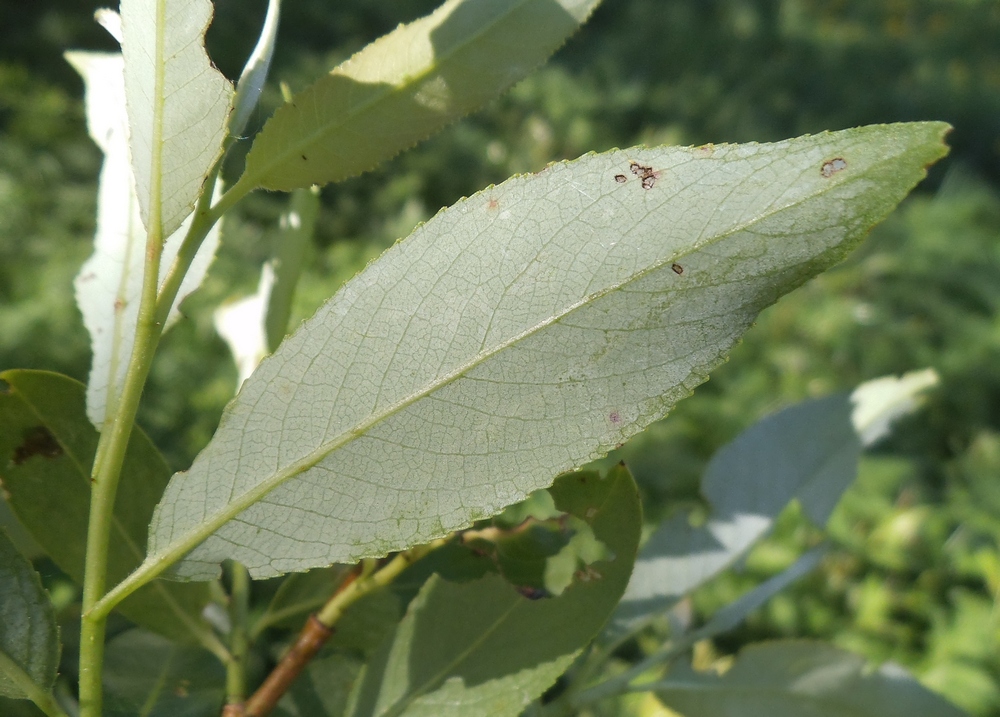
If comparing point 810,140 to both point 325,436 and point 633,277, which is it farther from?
point 325,436

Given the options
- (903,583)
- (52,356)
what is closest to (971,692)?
(903,583)

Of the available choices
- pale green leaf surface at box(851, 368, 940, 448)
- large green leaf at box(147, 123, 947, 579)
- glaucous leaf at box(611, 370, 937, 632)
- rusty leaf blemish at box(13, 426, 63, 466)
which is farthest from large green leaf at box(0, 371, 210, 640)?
pale green leaf surface at box(851, 368, 940, 448)

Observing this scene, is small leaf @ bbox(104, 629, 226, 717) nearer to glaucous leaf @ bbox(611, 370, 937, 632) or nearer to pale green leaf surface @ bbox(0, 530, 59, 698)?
pale green leaf surface @ bbox(0, 530, 59, 698)

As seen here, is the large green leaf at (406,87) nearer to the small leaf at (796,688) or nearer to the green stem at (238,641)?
the green stem at (238,641)

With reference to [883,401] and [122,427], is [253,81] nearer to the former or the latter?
Result: [122,427]

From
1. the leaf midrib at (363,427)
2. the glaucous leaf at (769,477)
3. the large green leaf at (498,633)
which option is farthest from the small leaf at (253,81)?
the glaucous leaf at (769,477)

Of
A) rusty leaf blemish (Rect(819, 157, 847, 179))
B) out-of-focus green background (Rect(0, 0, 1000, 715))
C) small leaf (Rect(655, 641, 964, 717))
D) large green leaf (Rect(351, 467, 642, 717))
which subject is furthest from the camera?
out-of-focus green background (Rect(0, 0, 1000, 715))

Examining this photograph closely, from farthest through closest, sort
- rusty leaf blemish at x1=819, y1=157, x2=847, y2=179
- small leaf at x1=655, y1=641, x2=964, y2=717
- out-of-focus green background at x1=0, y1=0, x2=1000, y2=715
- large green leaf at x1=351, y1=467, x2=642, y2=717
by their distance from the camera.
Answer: out-of-focus green background at x1=0, y1=0, x2=1000, y2=715 → small leaf at x1=655, y1=641, x2=964, y2=717 → large green leaf at x1=351, y1=467, x2=642, y2=717 → rusty leaf blemish at x1=819, y1=157, x2=847, y2=179
